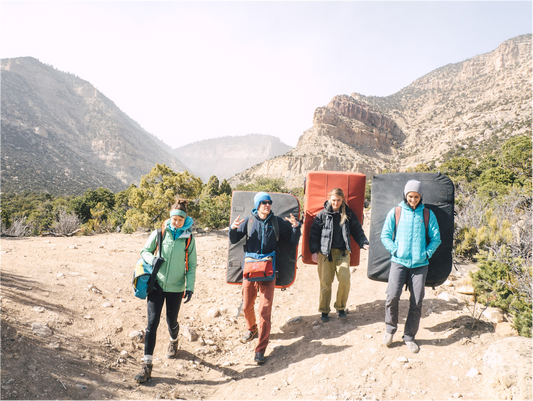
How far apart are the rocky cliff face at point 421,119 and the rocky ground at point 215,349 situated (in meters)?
61.4

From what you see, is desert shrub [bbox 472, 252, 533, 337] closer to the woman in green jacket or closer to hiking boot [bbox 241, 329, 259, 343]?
hiking boot [bbox 241, 329, 259, 343]

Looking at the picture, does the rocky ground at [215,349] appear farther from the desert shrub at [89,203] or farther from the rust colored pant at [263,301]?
the desert shrub at [89,203]

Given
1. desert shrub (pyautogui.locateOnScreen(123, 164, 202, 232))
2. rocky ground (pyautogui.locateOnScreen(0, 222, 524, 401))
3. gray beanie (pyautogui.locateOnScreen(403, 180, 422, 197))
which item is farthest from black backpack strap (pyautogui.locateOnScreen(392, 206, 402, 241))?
desert shrub (pyautogui.locateOnScreen(123, 164, 202, 232))

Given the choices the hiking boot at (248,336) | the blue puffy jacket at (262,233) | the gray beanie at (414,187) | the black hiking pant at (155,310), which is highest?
the gray beanie at (414,187)

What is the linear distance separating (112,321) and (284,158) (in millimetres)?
84832

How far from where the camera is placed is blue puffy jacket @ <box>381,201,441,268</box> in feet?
11.3

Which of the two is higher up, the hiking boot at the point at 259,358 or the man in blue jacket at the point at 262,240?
the man in blue jacket at the point at 262,240

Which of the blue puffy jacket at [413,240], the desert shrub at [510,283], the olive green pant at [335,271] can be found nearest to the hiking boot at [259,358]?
the olive green pant at [335,271]

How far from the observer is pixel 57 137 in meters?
96.8

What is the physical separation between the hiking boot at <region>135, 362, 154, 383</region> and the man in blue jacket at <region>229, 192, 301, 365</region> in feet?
4.43

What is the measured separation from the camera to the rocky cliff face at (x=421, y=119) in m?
62.8

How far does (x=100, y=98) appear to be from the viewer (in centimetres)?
16588

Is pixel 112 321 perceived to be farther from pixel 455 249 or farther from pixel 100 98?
pixel 100 98

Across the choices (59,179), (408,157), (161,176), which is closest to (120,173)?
(59,179)
